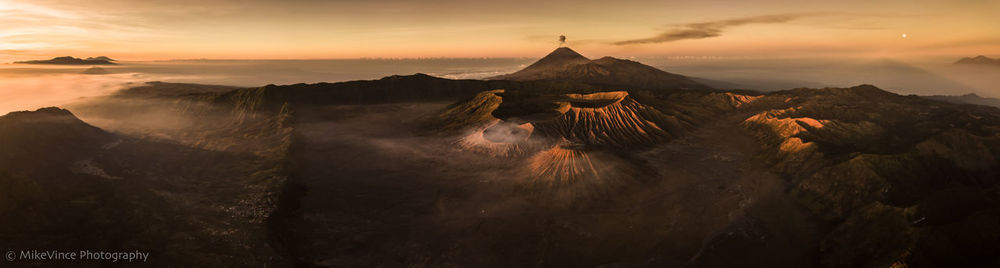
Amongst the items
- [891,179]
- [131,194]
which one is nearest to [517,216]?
[131,194]

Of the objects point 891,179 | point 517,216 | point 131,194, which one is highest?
point 891,179

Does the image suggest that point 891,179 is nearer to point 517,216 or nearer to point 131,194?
point 517,216

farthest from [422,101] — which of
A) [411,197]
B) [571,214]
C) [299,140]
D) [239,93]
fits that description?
[571,214]

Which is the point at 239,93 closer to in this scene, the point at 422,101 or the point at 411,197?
the point at 422,101

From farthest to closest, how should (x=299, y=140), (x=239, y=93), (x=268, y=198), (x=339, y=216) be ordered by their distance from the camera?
(x=239, y=93) < (x=299, y=140) < (x=268, y=198) < (x=339, y=216)

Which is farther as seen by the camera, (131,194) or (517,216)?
(517,216)

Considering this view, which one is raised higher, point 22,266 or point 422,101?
point 422,101

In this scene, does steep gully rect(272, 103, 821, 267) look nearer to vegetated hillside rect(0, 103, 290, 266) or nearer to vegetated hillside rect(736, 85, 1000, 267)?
vegetated hillside rect(736, 85, 1000, 267)

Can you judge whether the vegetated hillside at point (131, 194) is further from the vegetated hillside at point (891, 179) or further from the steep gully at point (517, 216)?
the vegetated hillside at point (891, 179)
